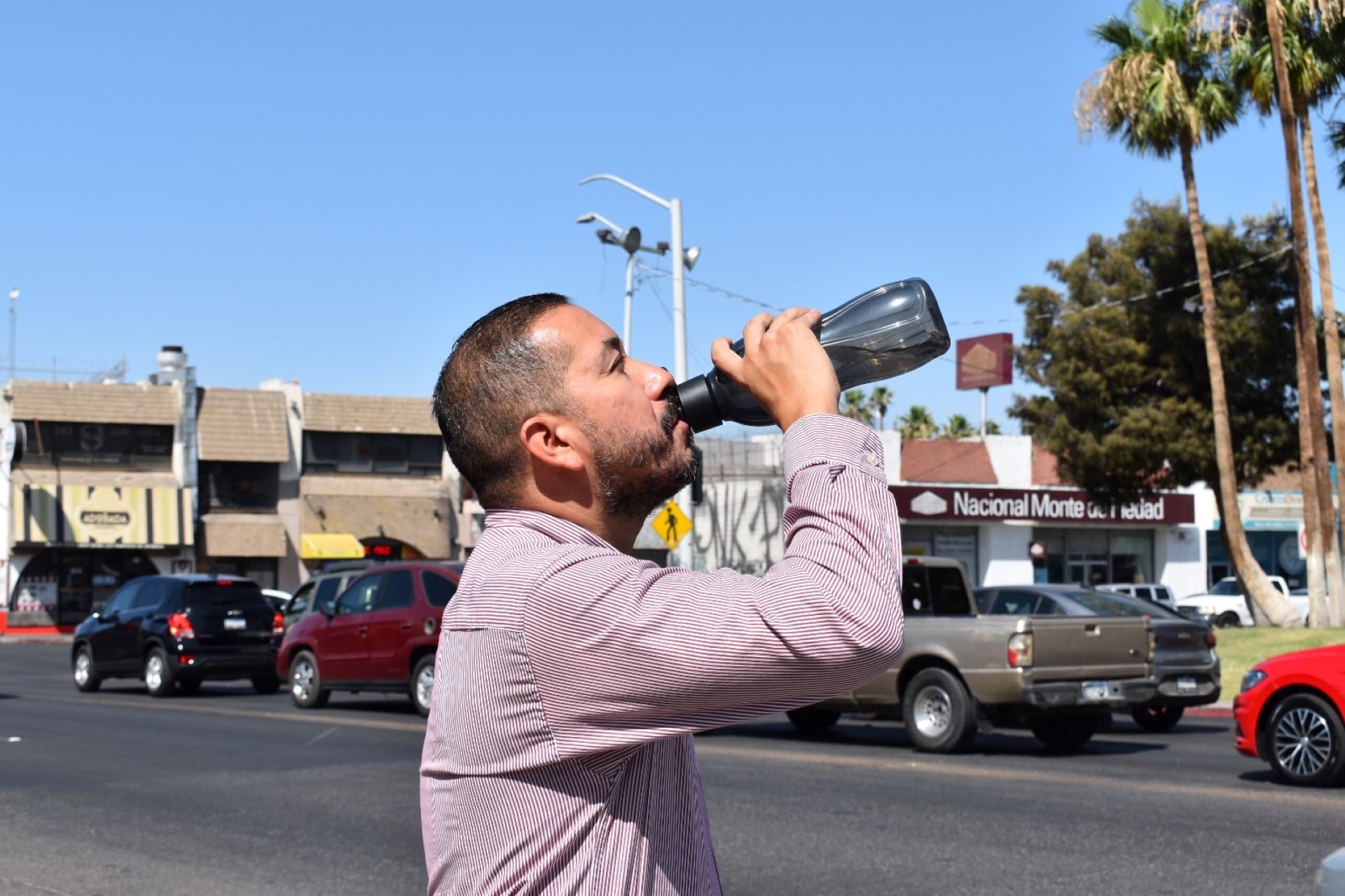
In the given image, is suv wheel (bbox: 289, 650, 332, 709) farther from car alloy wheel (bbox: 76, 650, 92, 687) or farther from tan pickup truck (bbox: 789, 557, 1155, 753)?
tan pickup truck (bbox: 789, 557, 1155, 753)

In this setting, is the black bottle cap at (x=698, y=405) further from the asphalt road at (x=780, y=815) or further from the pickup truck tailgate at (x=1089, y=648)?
the pickup truck tailgate at (x=1089, y=648)

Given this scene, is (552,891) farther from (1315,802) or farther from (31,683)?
(31,683)

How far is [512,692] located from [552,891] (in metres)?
0.24

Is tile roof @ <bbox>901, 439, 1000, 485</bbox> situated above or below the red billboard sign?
below

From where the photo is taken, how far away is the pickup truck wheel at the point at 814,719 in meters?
16.0

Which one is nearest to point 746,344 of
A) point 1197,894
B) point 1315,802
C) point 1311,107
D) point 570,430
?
point 570,430

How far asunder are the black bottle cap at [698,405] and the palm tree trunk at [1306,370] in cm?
2766

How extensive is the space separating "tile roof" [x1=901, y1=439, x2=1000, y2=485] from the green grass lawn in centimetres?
2391

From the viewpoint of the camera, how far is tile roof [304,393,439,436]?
5222 centimetres

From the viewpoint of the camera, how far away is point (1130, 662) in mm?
14656

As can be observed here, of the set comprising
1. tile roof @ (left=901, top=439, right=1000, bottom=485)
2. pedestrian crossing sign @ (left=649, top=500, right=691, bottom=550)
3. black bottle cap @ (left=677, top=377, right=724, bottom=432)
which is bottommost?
black bottle cap @ (left=677, top=377, right=724, bottom=432)

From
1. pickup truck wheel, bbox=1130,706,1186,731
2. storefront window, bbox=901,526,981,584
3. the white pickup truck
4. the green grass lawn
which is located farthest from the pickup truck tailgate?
storefront window, bbox=901,526,981,584

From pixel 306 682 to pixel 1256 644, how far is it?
15.0 meters

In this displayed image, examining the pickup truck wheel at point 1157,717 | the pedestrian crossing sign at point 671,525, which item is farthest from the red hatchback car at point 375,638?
the pickup truck wheel at point 1157,717
